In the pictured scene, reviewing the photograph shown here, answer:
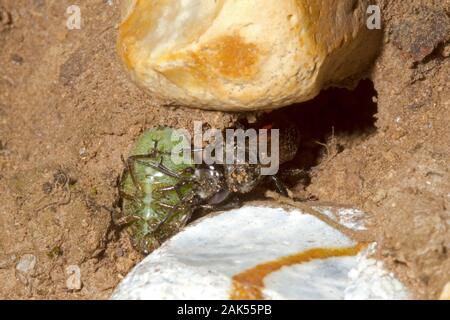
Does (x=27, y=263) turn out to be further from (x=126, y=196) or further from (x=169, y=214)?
(x=169, y=214)

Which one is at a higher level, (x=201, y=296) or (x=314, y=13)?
(x=314, y=13)

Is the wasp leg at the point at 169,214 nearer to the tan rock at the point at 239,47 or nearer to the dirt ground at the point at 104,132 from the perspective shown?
the dirt ground at the point at 104,132

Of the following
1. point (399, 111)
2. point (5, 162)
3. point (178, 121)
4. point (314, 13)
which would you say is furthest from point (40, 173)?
point (399, 111)

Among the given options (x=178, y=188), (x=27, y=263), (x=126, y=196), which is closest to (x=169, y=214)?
(x=178, y=188)

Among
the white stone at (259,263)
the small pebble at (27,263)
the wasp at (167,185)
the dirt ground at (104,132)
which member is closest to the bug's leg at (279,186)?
the wasp at (167,185)

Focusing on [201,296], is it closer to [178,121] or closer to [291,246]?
[291,246]

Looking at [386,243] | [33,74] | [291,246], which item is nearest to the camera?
[386,243]
